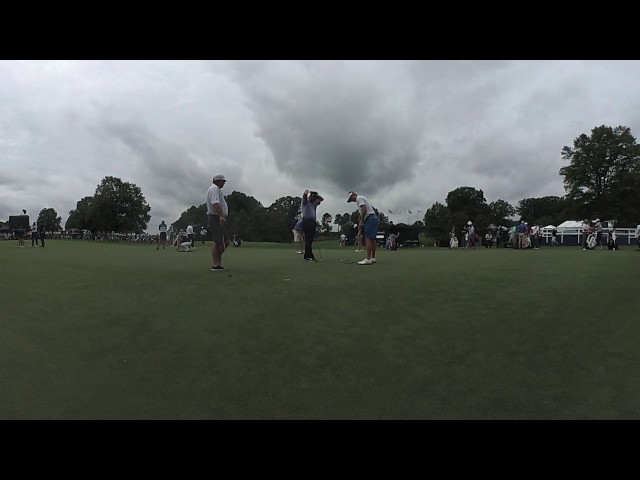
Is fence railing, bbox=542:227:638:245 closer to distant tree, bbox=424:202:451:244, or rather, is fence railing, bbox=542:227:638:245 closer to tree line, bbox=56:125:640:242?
tree line, bbox=56:125:640:242

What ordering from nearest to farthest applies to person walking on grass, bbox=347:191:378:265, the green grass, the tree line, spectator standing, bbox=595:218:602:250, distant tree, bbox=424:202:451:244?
the green grass < person walking on grass, bbox=347:191:378:265 < spectator standing, bbox=595:218:602:250 < the tree line < distant tree, bbox=424:202:451:244

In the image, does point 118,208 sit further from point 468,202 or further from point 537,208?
point 537,208

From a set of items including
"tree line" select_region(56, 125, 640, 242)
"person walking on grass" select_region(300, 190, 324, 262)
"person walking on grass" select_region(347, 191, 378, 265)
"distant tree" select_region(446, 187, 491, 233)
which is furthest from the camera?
"distant tree" select_region(446, 187, 491, 233)

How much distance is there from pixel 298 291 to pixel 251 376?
2.60 m

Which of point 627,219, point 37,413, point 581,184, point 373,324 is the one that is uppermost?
point 581,184

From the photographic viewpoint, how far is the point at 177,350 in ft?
14.7

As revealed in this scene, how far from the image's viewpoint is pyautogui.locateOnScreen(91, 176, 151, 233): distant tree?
4488 cm

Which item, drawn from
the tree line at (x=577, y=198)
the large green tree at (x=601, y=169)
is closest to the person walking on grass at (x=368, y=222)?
the tree line at (x=577, y=198)

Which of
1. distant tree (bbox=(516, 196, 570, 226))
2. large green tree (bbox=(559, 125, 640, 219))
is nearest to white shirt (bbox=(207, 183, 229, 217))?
large green tree (bbox=(559, 125, 640, 219))

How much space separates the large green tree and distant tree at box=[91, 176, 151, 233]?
54.4m

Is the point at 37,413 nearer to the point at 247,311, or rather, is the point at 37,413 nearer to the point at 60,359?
the point at 60,359

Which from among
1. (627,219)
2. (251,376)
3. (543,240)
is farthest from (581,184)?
(251,376)

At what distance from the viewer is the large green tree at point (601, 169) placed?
48.3m

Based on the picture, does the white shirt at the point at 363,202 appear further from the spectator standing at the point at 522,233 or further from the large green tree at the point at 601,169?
the large green tree at the point at 601,169
